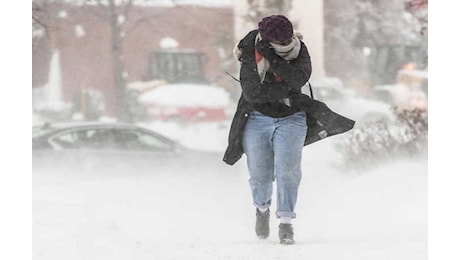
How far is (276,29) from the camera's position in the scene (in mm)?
3559

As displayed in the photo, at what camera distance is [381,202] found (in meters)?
4.01

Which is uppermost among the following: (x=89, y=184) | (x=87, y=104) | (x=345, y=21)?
(x=345, y=21)

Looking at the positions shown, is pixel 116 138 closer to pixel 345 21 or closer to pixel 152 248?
pixel 152 248

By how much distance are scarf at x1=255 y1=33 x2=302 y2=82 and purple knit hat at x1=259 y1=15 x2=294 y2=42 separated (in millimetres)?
24

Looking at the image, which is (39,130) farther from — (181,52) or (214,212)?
(214,212)

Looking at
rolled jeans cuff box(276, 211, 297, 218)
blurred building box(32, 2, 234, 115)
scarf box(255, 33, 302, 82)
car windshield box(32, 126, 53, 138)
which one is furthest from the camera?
blurred building box(32, 2, 234, 115)

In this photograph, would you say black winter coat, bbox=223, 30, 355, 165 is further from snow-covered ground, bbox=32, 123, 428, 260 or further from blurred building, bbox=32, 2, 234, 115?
blurred building, bbox=32, 2, 234, 115

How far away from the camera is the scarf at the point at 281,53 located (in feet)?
11.6

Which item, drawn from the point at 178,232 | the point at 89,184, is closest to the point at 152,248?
the point at 178,232

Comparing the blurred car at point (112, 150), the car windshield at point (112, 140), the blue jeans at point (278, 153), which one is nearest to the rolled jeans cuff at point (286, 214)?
the blue jeans at point (278, 153)

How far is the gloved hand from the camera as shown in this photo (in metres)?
3.53

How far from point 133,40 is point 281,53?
856 mm

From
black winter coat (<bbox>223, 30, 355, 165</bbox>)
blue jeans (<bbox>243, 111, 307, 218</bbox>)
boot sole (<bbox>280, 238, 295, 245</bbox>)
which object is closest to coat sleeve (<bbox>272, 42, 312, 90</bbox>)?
black winter coat (<bbox>223, 30, 355, 165</bbox>)
